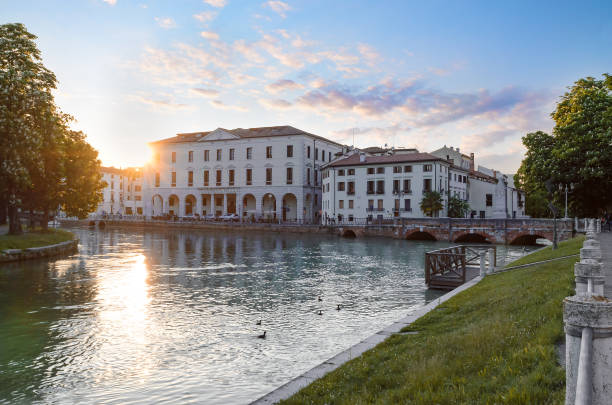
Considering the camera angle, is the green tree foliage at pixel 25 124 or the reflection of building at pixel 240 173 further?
the reflection of building at pixel 240 173

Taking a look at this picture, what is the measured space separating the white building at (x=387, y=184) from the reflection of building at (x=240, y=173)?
9.61m

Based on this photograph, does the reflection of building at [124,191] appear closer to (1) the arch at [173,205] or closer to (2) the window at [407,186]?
(1) the arch at [173,205]

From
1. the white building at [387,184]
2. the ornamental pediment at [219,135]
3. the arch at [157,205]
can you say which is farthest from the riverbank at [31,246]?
the arch at [157,205]

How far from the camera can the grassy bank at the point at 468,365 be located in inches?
217

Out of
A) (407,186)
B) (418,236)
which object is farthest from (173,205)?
(418,236)

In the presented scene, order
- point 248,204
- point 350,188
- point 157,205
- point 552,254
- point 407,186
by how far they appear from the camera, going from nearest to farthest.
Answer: point 552,254, point 407,186, point 350,188, point 248,204, point 157,205

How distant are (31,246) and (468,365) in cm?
3320

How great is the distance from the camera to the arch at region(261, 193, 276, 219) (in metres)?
87.2

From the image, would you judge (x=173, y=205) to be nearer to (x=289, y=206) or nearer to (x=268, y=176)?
(x=268, y=176)

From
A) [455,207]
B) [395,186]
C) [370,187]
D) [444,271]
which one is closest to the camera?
[444,271]

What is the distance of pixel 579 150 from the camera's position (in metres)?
26.5

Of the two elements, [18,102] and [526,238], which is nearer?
[18,102]

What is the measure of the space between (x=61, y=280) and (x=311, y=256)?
19.4 metres

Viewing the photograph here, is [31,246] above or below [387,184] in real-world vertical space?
below
